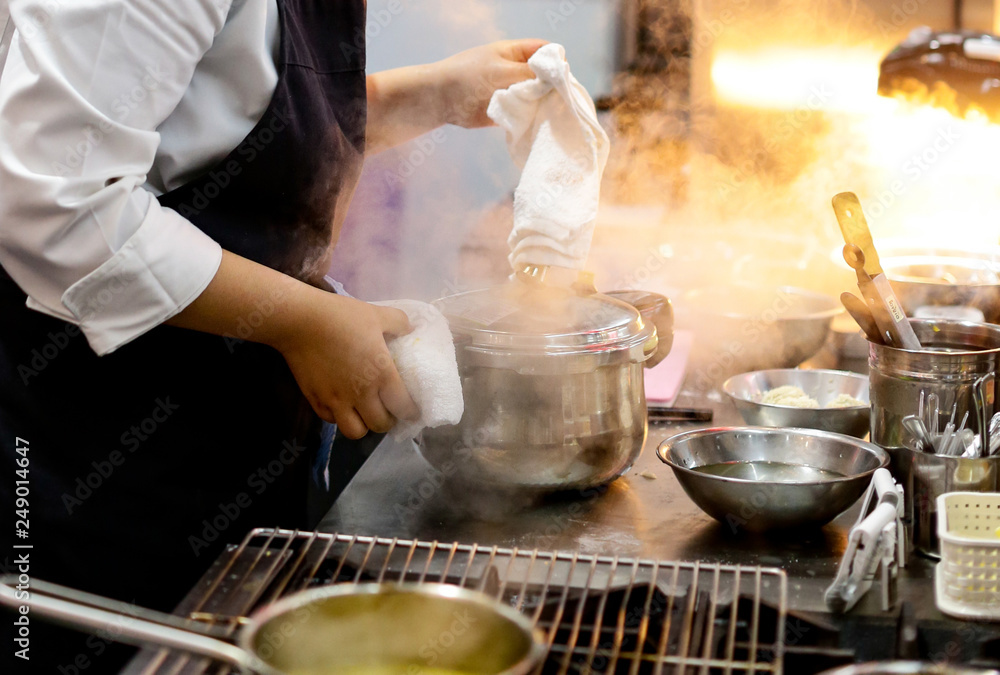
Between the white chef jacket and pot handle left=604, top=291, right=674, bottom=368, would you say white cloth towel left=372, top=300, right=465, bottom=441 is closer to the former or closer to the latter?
the white chef jacket

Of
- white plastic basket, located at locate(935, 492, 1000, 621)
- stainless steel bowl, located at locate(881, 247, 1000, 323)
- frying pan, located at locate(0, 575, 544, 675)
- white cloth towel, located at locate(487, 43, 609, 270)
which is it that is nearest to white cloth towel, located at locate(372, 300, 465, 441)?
white cloth towel, located at locate(487, 43, 609, 270)

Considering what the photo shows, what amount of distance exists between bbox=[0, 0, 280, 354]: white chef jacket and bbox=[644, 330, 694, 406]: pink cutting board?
110cm

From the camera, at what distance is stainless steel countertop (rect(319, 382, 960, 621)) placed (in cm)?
115

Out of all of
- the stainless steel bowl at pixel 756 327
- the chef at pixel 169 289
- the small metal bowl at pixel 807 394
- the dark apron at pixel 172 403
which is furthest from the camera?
the stainless steel bowl at pixel 756 327

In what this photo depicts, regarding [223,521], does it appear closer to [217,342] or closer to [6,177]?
[217,342]

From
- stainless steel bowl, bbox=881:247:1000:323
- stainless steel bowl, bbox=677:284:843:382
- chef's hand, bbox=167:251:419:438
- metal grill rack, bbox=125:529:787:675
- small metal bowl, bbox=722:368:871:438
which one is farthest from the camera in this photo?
stainless steel bowl, bbox=677:284:843:382

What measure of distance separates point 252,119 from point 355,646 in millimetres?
797

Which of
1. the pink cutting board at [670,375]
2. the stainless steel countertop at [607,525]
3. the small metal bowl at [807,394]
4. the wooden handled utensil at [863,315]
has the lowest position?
the pink cutting board at [670,375]

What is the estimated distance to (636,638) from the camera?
0.93 meters

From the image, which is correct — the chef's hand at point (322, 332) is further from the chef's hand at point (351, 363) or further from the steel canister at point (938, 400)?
the steel canister at point (938, 400)

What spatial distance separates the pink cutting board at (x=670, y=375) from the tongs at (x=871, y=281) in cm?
61

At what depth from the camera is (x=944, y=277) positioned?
2238 millimetres

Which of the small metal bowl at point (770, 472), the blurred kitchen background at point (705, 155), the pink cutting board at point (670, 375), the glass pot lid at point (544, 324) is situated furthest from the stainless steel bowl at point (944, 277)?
the glass pot lid at point (544, 324)

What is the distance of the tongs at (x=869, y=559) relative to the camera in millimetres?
1005
